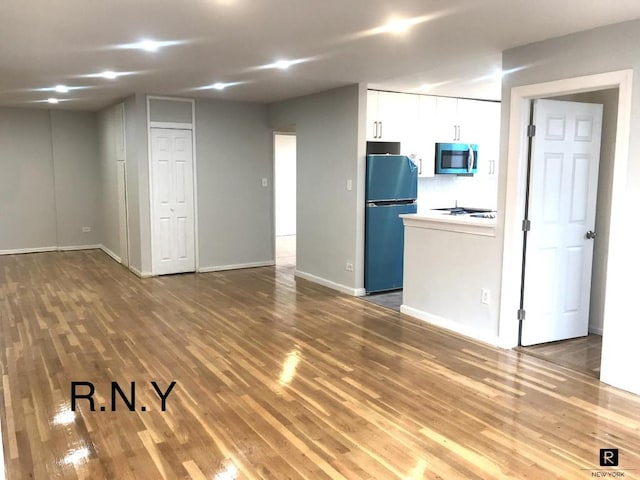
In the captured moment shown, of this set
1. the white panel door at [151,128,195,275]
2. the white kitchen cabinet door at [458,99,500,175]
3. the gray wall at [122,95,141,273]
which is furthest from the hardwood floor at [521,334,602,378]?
the gray wall at [122,95,141,273]

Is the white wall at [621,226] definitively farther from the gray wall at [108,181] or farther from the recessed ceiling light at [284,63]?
the gray wall at [108,181]

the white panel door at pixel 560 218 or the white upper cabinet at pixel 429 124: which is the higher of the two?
the white upper cabinet at pixel 429 124

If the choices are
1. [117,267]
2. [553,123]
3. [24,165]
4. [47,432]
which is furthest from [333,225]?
[24,165]

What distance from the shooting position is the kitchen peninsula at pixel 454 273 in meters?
4.45

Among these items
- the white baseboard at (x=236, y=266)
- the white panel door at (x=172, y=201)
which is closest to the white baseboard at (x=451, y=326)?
the white baseboard at (x=236, y=266)

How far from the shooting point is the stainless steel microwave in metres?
6.80

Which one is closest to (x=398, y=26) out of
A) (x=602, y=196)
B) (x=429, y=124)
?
(x=602, y=196)

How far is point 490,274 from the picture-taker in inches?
175

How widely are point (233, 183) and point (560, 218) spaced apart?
4.66m

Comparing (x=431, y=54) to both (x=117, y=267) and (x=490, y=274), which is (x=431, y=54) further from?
(x=117, y=267)

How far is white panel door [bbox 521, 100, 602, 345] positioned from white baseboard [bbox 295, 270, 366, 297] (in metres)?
2.16

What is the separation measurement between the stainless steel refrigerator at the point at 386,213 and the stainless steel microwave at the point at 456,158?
0.67m

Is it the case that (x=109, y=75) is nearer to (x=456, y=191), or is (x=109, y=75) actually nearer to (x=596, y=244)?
(x=456, y=191)

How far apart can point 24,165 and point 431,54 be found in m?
7.32
